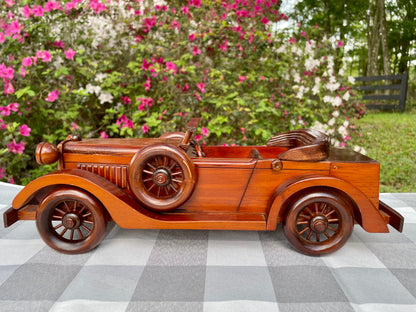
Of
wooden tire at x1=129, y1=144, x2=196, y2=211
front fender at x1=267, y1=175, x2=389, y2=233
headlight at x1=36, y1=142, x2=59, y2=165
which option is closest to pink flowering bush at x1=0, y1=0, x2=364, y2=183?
headlight at x1=36, y1=142, x2=59, y2=165

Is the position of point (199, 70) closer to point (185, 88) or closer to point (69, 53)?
point (185, 88)

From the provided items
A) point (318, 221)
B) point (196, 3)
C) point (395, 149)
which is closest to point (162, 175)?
point (318, 221)

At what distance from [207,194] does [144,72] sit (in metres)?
1.68

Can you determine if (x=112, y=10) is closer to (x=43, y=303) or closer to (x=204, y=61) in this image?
(x=204, y=61)

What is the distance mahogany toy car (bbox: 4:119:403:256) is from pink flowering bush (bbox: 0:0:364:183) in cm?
128

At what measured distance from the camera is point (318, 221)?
1692 mm

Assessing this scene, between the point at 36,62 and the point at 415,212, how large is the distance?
328cm

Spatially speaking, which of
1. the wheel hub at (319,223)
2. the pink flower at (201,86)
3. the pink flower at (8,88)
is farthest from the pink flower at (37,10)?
the wheel hub at (319,223)

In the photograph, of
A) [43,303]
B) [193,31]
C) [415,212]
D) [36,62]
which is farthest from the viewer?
[193,31]

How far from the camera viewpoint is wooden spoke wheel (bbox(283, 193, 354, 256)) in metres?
1.68

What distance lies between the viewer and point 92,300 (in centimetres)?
134

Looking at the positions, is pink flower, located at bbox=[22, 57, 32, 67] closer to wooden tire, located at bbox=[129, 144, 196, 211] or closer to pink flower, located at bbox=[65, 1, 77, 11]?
pink flower, located at bbox=[65, 1, 77, 11]

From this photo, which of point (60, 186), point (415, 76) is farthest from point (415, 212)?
point (60, 186)

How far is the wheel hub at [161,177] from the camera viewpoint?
5.57 feet
